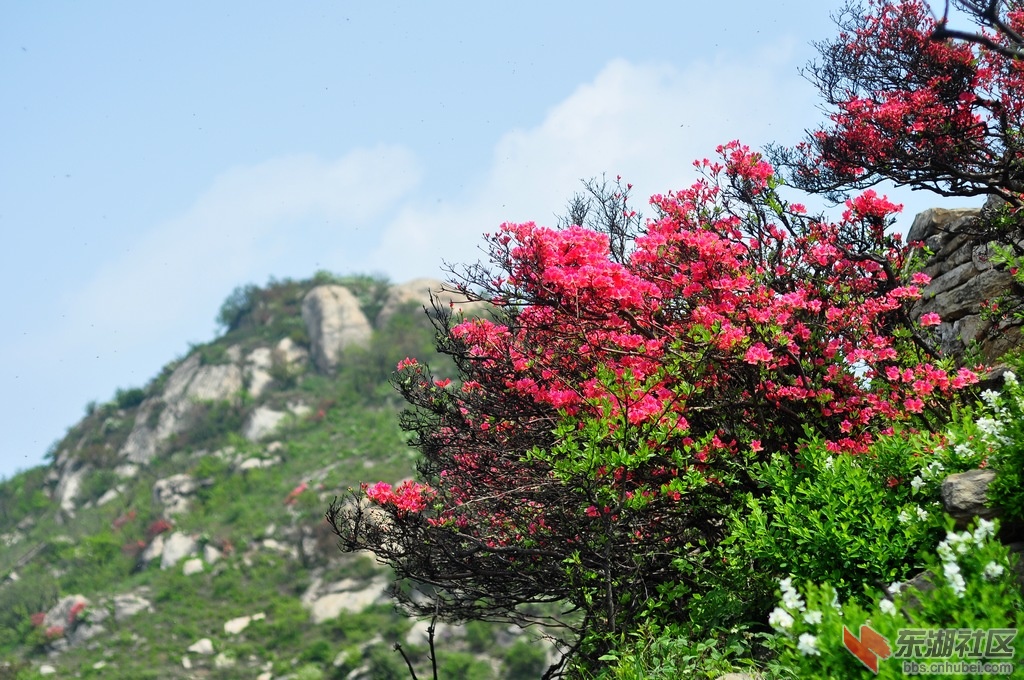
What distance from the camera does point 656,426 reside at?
6043mm

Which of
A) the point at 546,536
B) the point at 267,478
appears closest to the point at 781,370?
the point at 546,536

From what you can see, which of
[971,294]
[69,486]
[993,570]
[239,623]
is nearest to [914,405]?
[993,570]

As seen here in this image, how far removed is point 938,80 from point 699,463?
539 cm

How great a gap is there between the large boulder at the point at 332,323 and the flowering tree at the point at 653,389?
1308 inches

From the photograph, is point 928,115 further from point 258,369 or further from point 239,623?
point 258,369

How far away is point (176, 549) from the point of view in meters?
27.4

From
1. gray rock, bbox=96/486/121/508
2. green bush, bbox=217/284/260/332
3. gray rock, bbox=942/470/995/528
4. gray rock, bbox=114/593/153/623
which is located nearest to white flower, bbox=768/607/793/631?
gray rock, bbox=942/470/995/528

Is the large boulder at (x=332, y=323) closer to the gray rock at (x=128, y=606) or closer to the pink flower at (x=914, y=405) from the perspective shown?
the gray rock at (x=128, y=606)

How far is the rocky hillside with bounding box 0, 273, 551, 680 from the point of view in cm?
2106

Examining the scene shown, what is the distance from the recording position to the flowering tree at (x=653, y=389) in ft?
20.3

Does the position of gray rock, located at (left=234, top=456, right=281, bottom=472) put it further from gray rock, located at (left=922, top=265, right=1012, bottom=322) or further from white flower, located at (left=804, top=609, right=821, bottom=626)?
white flower, located at (left=804, top=609, right=821, bottom=626)

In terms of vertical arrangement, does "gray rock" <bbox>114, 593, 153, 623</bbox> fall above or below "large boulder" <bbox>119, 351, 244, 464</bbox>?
below

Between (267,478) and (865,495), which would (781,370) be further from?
(267,478)

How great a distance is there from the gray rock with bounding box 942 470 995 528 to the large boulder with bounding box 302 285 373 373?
3678 centimetres
